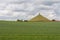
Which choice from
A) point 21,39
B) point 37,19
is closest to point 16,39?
point 21,39

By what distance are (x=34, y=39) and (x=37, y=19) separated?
4818 inches

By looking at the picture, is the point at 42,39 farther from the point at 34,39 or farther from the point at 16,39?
the point at 16,39

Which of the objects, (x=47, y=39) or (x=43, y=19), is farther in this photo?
(x=43, y=19)

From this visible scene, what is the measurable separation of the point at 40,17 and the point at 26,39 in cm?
12776

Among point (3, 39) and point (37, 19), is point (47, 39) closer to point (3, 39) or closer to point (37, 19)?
point (3, 39)

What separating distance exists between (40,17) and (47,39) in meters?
127

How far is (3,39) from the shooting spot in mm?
31562

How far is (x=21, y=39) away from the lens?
105ft

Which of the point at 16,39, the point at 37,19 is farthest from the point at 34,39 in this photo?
the point at 37,19

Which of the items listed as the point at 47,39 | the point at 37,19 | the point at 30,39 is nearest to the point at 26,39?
the point at 30,39

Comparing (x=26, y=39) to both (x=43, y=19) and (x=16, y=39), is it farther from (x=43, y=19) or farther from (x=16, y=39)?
(x=43, y=19)

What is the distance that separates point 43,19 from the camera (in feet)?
510

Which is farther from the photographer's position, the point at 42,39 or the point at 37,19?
the point at 37,19

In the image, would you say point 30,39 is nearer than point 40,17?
Yes
